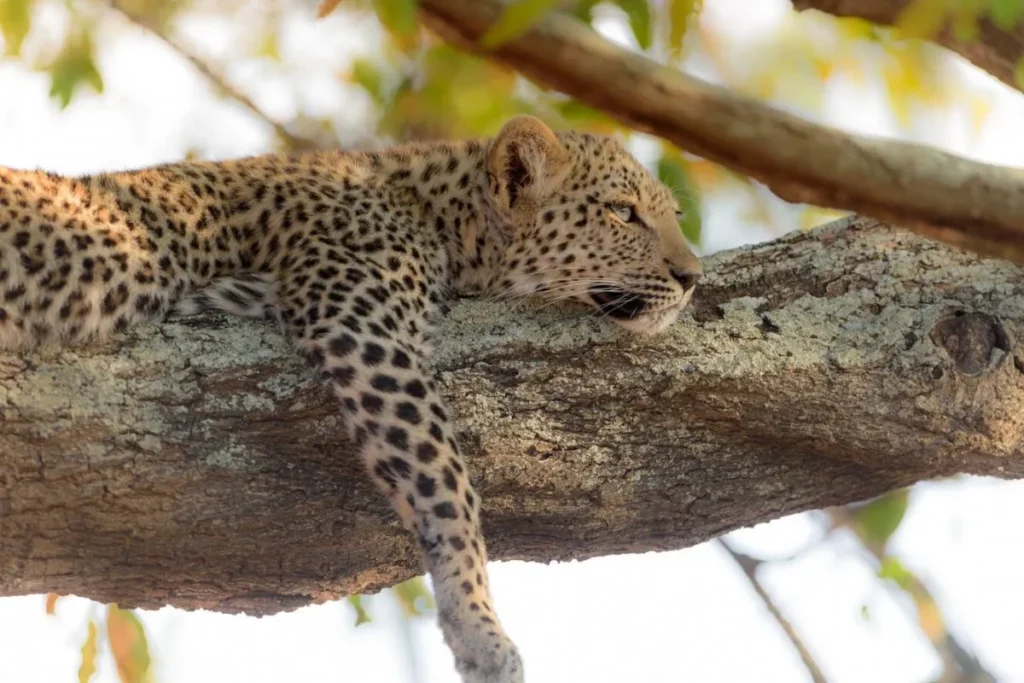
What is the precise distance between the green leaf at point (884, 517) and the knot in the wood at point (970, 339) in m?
0.68

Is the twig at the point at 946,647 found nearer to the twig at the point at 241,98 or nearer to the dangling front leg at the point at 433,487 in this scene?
the dangling front leg at the point at 433,487

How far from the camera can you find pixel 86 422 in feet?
17.4

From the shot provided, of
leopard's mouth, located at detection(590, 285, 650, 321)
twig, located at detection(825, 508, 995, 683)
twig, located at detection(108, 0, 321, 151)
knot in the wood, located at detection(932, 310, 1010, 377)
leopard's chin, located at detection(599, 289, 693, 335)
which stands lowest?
twig, located at detection(825, 508, 995, 683)

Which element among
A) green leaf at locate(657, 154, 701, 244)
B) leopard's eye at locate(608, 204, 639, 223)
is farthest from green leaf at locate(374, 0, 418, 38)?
leopard's eye at locate(608, 204, 639, 223)

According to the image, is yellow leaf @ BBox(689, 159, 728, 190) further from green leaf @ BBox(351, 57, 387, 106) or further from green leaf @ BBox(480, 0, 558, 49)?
green leaf @ BBox(480, 0, 558, 49)

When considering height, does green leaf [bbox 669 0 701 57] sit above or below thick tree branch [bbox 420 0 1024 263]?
above

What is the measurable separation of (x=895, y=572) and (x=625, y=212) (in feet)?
7.86

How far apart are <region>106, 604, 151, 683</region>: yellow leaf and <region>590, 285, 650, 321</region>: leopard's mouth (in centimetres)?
358

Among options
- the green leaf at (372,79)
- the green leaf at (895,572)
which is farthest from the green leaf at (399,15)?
the green leaf at (895,572)

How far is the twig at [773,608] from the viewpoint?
27.4 ft

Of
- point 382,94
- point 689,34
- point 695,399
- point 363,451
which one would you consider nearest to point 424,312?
point 363,451

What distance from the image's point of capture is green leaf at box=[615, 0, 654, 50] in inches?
87.4

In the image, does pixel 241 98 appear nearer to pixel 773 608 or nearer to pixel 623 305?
pixel 623 305

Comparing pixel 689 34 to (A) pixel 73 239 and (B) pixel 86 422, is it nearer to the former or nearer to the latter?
(B) pixel 86 422
